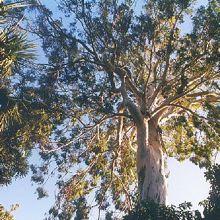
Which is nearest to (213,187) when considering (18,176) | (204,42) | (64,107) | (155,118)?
(155,118)

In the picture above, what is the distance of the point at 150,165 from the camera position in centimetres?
1338

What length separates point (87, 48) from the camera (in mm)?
16359

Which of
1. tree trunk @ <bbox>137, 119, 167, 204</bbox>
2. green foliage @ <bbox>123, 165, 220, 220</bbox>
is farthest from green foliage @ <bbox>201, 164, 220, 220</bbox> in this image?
tree trunk @ <bbox>137, 119, 167, 204</bbox>

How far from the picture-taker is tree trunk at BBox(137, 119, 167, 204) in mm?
12648

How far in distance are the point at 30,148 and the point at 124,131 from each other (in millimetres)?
4418

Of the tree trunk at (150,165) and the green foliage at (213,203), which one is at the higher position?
the tree trunk at (150,165)

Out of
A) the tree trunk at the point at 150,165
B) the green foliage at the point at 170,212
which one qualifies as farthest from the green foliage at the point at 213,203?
the tree trunk at the point at 150,165

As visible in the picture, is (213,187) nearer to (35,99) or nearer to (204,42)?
(204,42)

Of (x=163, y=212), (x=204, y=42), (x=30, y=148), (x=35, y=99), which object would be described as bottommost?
(x=163, y=212)

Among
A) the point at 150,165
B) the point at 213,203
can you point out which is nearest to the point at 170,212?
the point at 213,203

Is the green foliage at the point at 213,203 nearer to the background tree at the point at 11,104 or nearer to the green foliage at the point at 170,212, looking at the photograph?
the green foliage at the point at 170,212

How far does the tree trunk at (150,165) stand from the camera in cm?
1265

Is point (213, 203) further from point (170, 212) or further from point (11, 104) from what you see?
point (11, 104)

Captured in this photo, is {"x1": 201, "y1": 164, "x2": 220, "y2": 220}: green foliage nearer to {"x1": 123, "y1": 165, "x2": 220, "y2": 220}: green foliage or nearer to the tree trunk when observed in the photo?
{"x1": 123, "y1": 165, "x2": 220, "y2": 220}: green foliage
